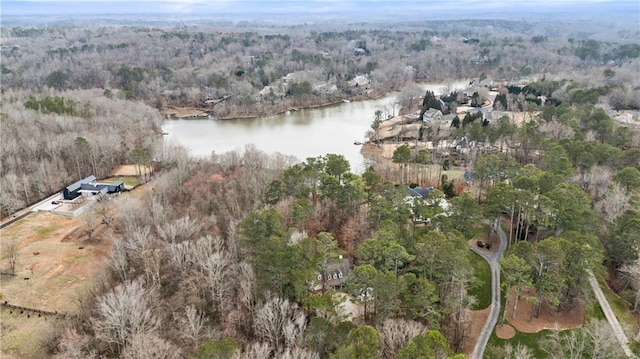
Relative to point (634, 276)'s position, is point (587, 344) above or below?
below

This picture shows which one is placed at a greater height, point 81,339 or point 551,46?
point 551,46

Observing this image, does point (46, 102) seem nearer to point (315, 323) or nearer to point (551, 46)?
point (315, 323)

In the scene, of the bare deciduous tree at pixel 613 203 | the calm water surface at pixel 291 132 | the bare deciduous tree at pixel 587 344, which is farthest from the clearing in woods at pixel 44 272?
the bare deciduous tree at pixel 613 203

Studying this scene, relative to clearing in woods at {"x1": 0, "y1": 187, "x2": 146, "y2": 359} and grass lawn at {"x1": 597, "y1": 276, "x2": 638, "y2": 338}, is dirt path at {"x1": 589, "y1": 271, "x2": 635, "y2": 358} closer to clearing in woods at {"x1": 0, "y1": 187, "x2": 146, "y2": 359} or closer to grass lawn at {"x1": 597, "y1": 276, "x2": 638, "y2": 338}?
grass lawn at {"x1": 597, "y1": 276, "x2": 638, "y2": 338}

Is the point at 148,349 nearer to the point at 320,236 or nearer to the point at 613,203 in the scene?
the point at 320,236

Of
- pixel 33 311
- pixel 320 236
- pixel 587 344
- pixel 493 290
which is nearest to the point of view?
pixel 587 344

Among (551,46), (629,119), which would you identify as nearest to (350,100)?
(629,119)

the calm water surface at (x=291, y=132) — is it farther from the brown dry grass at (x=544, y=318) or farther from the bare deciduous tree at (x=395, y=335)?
the bare deciduous tree at (x=395, y=335)

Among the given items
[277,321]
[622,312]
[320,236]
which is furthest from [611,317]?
[277,321]
